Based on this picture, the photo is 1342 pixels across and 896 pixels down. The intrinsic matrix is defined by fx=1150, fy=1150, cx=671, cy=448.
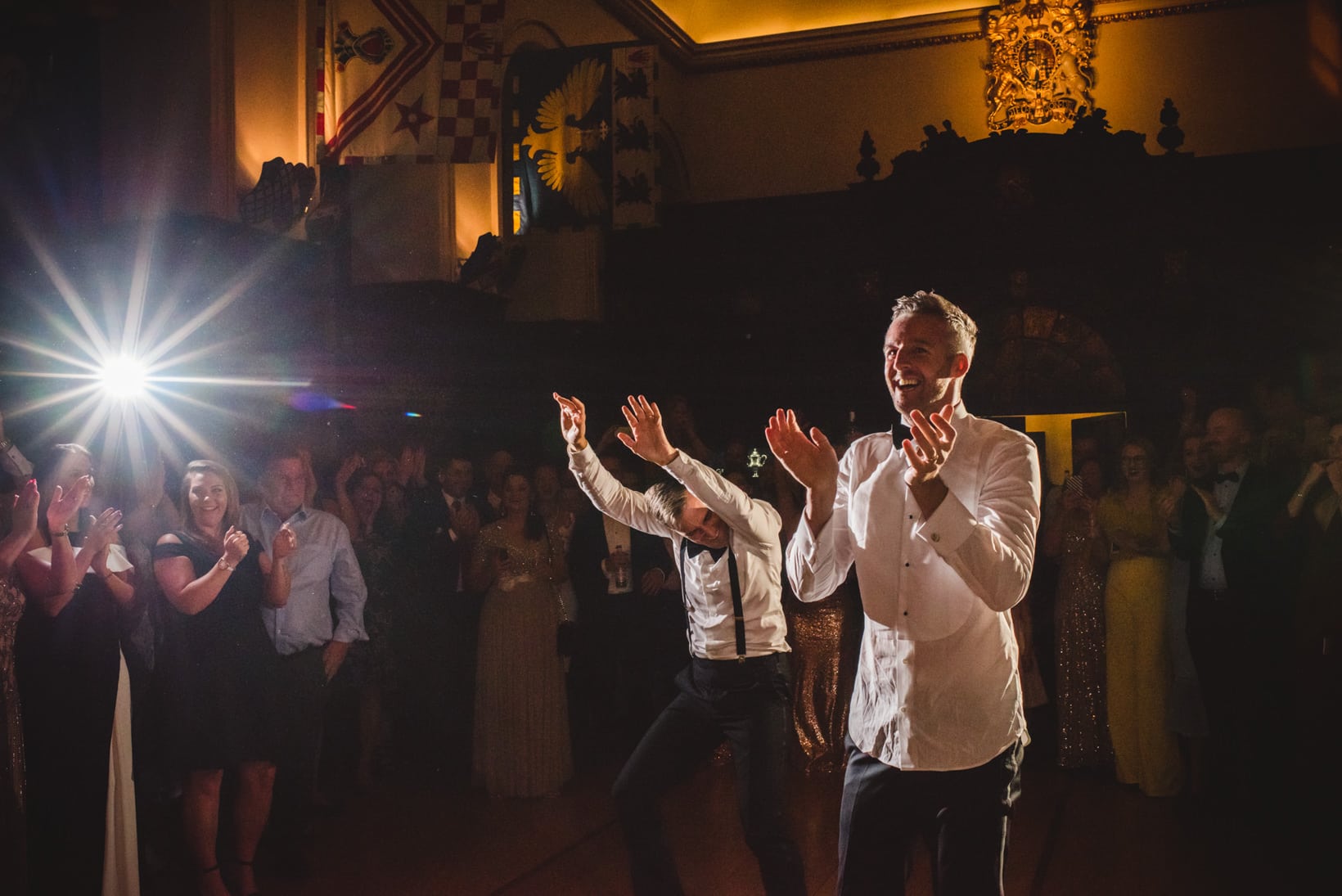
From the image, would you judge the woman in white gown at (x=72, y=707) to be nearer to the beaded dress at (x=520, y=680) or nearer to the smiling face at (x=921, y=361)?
the beaded dress at (x=520, y=680)

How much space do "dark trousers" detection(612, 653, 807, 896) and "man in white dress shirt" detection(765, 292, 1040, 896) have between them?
3.22 feet

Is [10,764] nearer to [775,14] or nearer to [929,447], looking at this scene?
[929,447]

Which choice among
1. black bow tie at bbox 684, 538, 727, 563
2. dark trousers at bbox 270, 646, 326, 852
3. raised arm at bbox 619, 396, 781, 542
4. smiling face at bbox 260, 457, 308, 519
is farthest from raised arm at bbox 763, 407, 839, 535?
smiling face at bbox 260, 457, 308, 519

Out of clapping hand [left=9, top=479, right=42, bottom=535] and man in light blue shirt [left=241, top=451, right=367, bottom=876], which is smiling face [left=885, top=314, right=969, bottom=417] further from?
man in light blue shirt [left=241, top=451, right=367, bottom=876]

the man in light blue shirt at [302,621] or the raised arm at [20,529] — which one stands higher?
the raised arm at [20,529]

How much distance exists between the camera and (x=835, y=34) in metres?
12.1

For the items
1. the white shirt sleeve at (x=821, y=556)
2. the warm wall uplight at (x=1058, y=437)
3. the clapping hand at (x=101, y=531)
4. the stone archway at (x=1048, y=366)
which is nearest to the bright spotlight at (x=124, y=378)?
the clapping hand at (x=101, y=531)

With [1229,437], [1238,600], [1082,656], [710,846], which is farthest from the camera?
[1082,656]

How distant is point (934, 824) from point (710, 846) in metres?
2.72

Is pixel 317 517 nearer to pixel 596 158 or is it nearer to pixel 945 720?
pixel 945 720

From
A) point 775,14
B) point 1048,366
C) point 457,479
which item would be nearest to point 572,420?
point 457,479

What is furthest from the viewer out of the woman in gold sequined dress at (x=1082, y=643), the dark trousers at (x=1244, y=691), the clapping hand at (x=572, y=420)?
the woman in gold sequined dress at (x=1082, y=643)

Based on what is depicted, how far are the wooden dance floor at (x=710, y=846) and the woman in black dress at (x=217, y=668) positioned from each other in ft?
1.84

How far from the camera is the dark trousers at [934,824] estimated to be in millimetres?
2527
